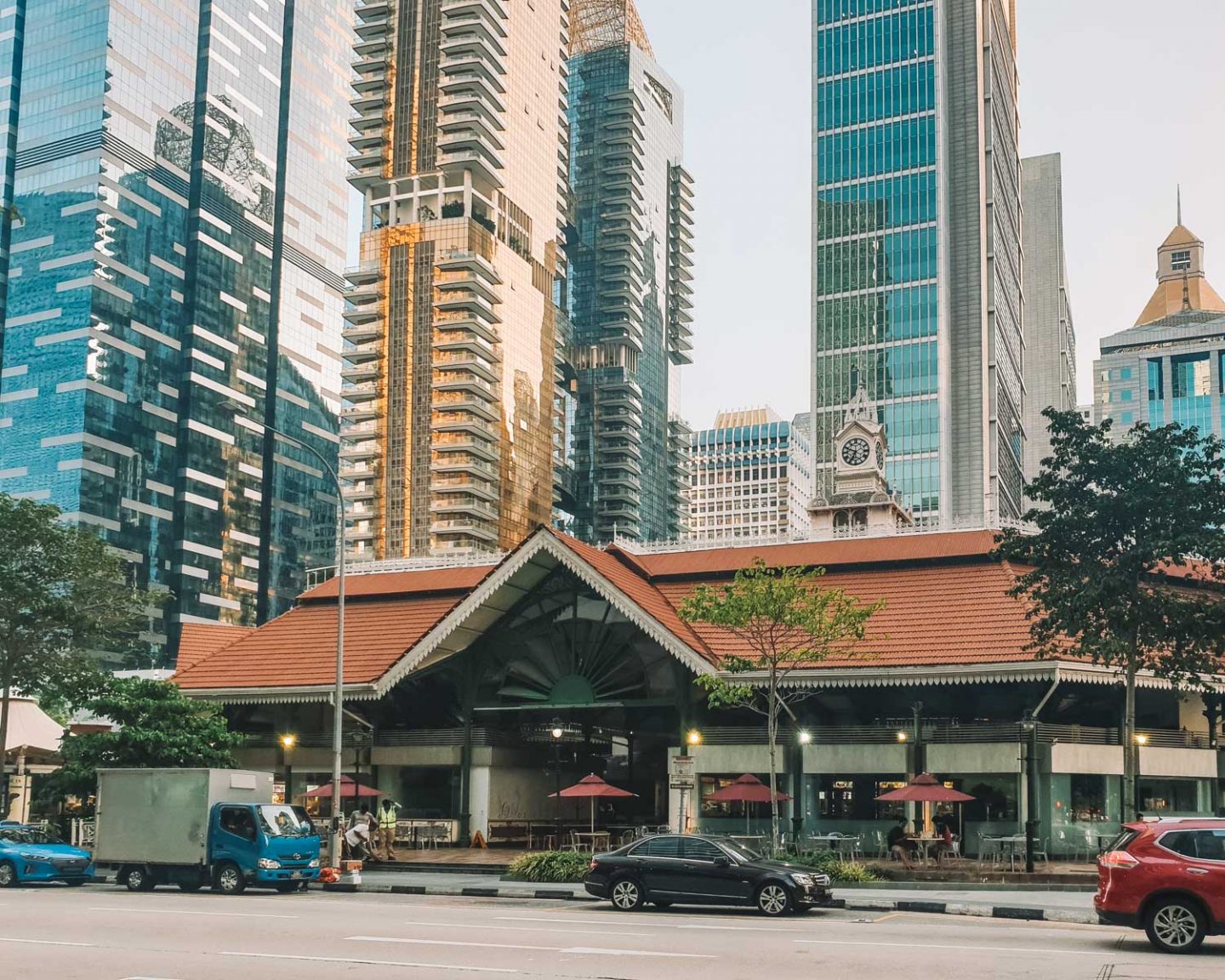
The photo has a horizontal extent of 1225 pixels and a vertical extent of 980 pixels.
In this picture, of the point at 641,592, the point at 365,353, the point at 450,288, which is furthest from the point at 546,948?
the point at 365,353

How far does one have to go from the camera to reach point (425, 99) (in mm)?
175875

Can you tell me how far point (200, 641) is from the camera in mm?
52625

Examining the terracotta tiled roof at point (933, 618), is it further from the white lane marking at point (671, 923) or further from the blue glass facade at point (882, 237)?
the blue glass facade at point (882, 237)

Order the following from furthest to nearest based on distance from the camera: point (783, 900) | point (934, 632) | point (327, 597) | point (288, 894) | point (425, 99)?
point (425, 99), point (327, 597), point (934, 632), point (288, 894), point (783, 900)

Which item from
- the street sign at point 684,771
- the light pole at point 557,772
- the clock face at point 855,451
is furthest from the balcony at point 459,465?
the street sign at point 684,771

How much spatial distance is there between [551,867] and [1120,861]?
55.0 ft

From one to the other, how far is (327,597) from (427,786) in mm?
9265

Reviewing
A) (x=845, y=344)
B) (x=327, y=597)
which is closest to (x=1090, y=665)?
(x=327, y=597)

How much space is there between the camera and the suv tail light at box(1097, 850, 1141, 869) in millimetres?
18734

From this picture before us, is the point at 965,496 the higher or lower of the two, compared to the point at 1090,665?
higher

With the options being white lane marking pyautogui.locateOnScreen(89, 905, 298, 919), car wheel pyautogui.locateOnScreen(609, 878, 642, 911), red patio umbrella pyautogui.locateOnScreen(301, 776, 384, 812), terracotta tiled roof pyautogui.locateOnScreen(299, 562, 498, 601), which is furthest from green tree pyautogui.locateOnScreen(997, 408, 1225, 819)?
terracotta tiled roof pyautogui.locateOnScreen(299, 562, 498, 601)

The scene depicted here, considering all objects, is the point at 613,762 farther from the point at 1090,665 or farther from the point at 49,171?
the point at 49,171

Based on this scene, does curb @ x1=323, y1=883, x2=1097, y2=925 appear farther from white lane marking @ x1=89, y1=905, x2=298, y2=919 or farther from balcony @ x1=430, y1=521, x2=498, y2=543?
balcony @ x1=430, y1=521, x2=498, y2=543

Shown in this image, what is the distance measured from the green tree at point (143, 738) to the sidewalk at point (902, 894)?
328 inches
